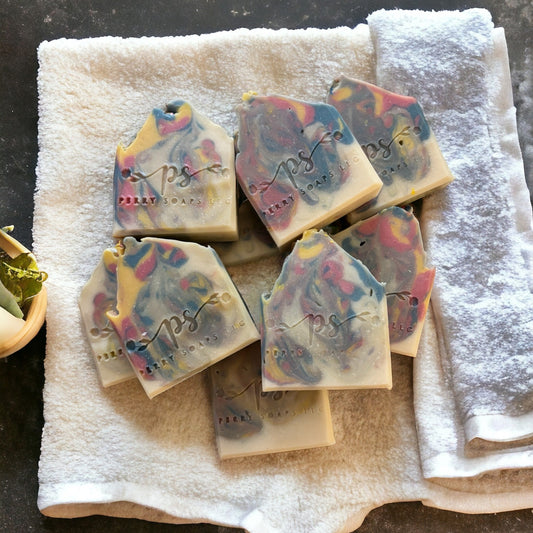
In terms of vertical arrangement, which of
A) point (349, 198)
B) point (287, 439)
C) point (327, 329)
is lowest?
point (287, 439)

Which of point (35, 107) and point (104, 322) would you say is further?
point (35, 107)

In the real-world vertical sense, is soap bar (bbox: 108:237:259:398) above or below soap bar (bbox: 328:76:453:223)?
below

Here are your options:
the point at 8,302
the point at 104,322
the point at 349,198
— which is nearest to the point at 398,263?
the point at 349,198

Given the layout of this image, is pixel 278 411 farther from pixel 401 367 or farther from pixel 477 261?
pixel 477 261

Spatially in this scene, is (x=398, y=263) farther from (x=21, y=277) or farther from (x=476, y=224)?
(x=21, y=277)

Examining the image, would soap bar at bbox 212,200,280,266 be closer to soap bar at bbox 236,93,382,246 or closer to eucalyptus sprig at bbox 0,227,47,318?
soap bar at bbox 236,93,382,246

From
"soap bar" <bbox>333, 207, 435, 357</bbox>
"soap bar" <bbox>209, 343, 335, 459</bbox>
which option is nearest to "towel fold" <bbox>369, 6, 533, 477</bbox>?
"soap bar" <bbox>333, 207, 435, 357</bbox>

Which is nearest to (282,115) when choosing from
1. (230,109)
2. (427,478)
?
(230,109)
